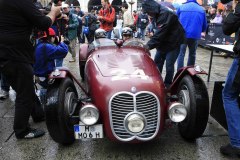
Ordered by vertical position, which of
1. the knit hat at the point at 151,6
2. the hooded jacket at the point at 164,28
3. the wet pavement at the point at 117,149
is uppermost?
the knit hat at the point at 151,6

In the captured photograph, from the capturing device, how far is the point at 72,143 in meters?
3.76

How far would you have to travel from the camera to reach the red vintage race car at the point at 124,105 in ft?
10.6

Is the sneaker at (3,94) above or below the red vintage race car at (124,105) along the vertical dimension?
below

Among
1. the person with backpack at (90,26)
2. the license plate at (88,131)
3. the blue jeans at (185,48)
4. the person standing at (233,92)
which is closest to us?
the person standing at (233,92)

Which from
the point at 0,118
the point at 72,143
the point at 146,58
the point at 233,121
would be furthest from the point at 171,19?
the point at 0,118

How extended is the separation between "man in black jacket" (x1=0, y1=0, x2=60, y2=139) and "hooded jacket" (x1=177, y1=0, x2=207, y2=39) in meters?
3.85

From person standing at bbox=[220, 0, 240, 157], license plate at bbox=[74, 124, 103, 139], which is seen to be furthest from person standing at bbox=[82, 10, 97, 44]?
person standing at bbox=[220, 0, 240, 157]

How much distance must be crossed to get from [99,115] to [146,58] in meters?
1.29

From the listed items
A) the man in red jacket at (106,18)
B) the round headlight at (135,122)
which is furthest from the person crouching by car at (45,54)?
the man in red jacket at (106,18)

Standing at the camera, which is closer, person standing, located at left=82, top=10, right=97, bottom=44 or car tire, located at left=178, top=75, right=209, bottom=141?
car tire, located at left=178, top=75, right=209, bottom=141

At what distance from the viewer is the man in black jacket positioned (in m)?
3.41

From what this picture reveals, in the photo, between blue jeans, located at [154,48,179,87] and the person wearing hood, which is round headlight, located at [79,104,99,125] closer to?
the person wearing hood

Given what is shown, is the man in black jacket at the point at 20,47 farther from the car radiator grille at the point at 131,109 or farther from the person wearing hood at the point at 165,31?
the person wearing hood at the point at 165,31

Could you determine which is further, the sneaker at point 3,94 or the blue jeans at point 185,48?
the blue jeans at point 185,48
